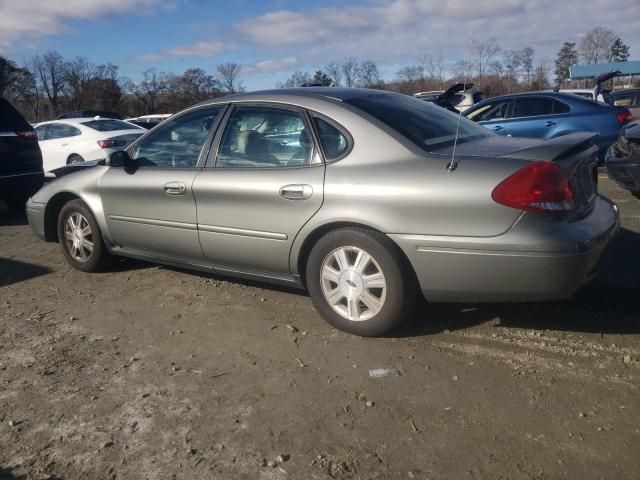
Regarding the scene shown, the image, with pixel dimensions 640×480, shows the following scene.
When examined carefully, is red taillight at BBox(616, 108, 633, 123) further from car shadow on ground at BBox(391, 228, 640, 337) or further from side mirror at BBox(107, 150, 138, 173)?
side mirror at BBox(107, 150, 138, 173)

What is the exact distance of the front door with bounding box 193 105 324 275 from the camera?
3.69m

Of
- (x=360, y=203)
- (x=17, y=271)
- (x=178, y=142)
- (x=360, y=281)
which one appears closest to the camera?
(x=360, y=203)

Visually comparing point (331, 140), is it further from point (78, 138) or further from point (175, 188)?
point (78, 138)

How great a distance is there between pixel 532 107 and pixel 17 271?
8323mm

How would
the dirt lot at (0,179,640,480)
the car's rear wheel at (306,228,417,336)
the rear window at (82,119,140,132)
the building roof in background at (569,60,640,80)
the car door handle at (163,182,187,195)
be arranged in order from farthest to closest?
the building roof in background at (569,60,640,80) < the rear window at (82,119,140,132) < the car door handle at (163,182,187,195) < the car's rear wheel at (306,228,417,336) < the dirt lot at (0,179,640,480)

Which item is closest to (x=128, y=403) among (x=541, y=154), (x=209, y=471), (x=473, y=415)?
(x=209, y=471)

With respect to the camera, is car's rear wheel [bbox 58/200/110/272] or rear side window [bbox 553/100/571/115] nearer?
car's rear wheel [bbox 58/200/110/272]

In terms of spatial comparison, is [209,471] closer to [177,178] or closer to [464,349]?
[464,349]

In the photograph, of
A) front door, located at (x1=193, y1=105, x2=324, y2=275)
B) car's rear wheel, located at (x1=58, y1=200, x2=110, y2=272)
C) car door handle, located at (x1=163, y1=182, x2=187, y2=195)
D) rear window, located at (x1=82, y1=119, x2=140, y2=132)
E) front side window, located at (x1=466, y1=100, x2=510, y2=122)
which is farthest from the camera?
rear window, located at (x1=82, y1=119, x2=140, y2=132)

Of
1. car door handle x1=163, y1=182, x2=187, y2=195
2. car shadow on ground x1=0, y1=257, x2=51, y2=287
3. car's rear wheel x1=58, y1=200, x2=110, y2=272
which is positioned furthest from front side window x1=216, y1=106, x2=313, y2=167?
car shadow on ground x1=0, y1=257, x2=51, y2=287

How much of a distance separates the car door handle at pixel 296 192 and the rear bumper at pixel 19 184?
5718 mm

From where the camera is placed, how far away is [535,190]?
3.00 metres

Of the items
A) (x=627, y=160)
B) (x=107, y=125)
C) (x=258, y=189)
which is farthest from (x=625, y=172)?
(x=107, y=125)

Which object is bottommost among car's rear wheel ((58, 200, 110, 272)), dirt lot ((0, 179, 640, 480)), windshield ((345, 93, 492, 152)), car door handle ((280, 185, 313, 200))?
dirt lot ((0, 179, 640, 480))
